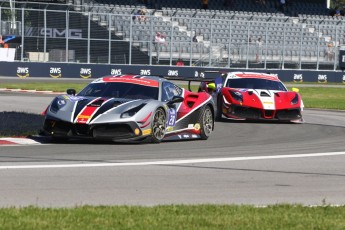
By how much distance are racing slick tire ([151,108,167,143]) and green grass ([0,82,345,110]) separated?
13877mm

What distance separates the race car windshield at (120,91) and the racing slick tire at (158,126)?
51cm

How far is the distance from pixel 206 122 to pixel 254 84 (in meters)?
5.41

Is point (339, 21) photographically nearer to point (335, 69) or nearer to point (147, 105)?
point (335, 69)

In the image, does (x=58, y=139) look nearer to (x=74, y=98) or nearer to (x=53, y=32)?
(x=74, y=98)

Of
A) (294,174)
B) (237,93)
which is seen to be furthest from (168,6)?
(294,174)

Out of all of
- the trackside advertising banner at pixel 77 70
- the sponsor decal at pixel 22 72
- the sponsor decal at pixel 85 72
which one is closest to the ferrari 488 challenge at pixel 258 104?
the trackside advertising banner at pixel 77 70

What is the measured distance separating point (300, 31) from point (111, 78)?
3146 cm

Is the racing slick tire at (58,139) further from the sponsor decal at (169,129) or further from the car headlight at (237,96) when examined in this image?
the car headlight at (237,96)

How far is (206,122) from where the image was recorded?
1652cm

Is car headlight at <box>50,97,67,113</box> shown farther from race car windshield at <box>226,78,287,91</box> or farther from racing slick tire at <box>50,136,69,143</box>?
race car windshield at <box>226,78,287,91</box>

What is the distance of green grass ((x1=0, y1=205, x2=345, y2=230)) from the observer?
7.09 meters

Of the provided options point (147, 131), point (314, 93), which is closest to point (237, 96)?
point (147, 131)

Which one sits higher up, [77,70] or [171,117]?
[171,117]

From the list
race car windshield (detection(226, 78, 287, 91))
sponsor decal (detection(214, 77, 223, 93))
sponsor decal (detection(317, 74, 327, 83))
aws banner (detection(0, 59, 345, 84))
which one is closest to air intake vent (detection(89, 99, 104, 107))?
sponsor decal (detection(214, 77, 223, 93))
